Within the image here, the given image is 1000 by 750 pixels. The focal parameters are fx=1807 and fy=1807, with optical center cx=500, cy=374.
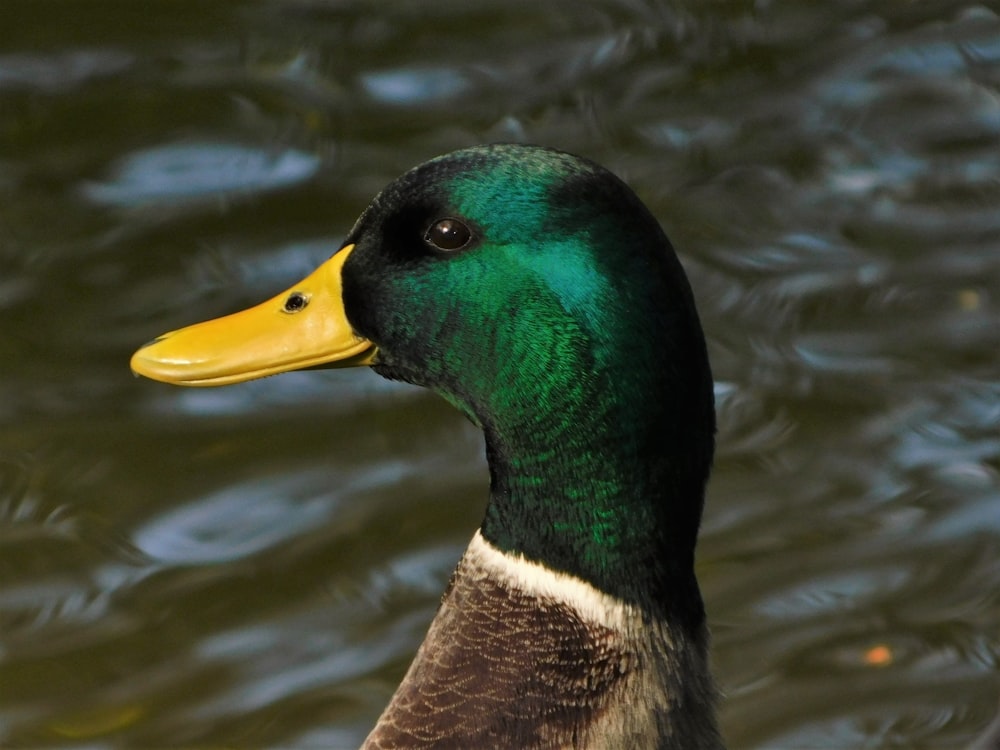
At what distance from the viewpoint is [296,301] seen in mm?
2932

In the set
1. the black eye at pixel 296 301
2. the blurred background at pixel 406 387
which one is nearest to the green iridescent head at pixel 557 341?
the black eye at pixel 296 301

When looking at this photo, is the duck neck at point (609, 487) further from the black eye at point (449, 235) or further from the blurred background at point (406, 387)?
the blurred background at point (406, 387)

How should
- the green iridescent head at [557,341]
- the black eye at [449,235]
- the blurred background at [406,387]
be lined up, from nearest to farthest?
1. the green iridescent head at [557,341]
2. the black eye at [449,235]
3. the blurred background at [406,387]

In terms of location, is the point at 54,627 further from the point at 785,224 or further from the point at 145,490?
the point at 785,224

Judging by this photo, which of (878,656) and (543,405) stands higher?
(543,405)

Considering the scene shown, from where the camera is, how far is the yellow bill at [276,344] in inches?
114

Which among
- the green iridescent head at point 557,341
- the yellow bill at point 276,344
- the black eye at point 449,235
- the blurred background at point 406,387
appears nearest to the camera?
the green iridescent head at point 557,341

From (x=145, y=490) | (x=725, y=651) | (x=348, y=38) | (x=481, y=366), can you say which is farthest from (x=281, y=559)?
(x=348, y=38)

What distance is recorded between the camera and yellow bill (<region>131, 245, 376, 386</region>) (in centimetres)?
288

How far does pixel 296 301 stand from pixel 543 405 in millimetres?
520

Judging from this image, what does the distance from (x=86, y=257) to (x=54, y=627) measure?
1.34 metres

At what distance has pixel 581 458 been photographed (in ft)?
8.66

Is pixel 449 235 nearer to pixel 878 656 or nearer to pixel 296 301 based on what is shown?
pixel 296 301

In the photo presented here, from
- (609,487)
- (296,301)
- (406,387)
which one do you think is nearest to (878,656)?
→ (406,387)
